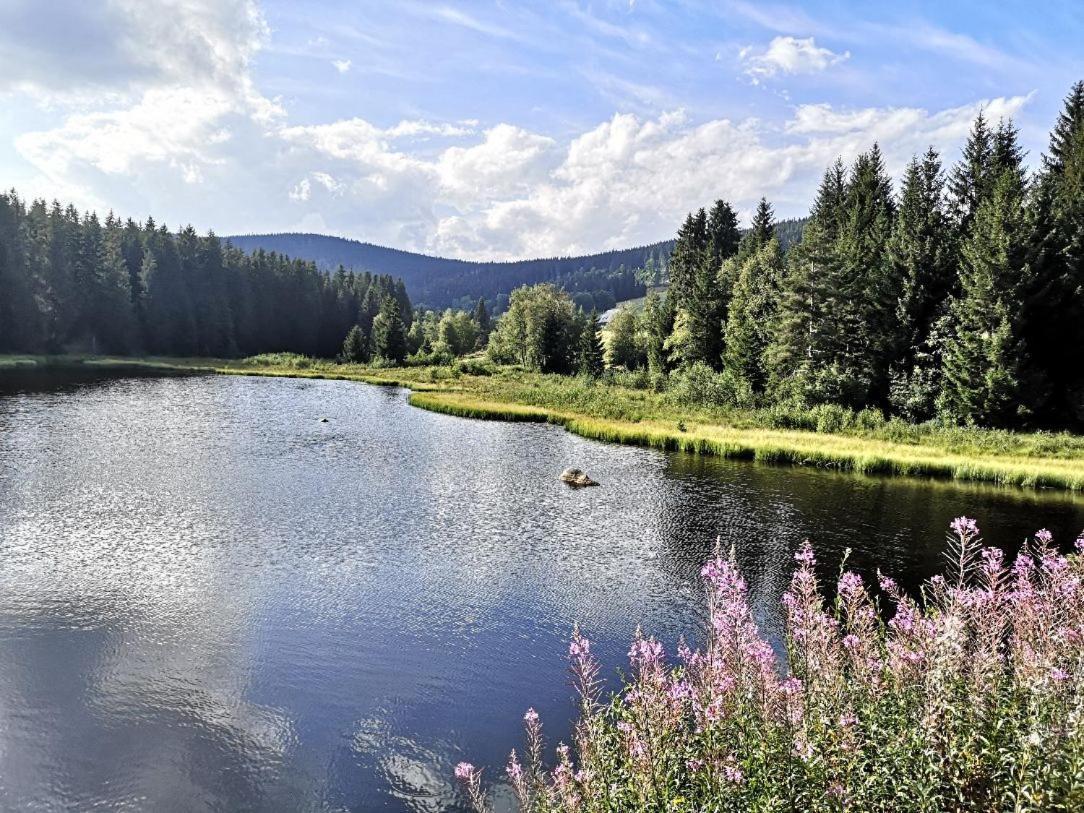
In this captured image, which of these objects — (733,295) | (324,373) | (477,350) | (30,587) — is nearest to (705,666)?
(30,587)

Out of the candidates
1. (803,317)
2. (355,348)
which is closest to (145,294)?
(355,348)

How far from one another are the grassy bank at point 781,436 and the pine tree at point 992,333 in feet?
8.21

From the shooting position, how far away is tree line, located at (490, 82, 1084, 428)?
160 feet

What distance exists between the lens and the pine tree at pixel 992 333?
47.4 m

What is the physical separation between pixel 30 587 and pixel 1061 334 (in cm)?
6074

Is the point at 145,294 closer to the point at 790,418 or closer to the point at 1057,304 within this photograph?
the point at 790,418

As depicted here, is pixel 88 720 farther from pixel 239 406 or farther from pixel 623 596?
pixel 239 406

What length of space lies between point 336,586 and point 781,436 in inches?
1435

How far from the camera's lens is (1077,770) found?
5.18 meters

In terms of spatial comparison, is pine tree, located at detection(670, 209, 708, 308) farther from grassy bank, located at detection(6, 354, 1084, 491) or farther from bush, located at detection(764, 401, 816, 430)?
bush, located at detection(764, 401, 816, 430)

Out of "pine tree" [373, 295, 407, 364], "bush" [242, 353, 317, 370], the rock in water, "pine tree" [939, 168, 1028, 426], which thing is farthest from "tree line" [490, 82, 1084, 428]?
"bush" [242, 353, 317, 370]

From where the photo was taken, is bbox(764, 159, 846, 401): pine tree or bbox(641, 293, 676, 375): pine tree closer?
bbox(764, 159, 846, 401): pine tree

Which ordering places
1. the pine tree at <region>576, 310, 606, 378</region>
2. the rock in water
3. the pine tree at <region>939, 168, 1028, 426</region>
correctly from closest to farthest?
the rock in water → the pine tree at <region>939, 168, 1028, 426</region> → the pine tree at <region>576, 310, 606, 378</region>

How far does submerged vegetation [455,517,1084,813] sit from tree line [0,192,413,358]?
117721mm
